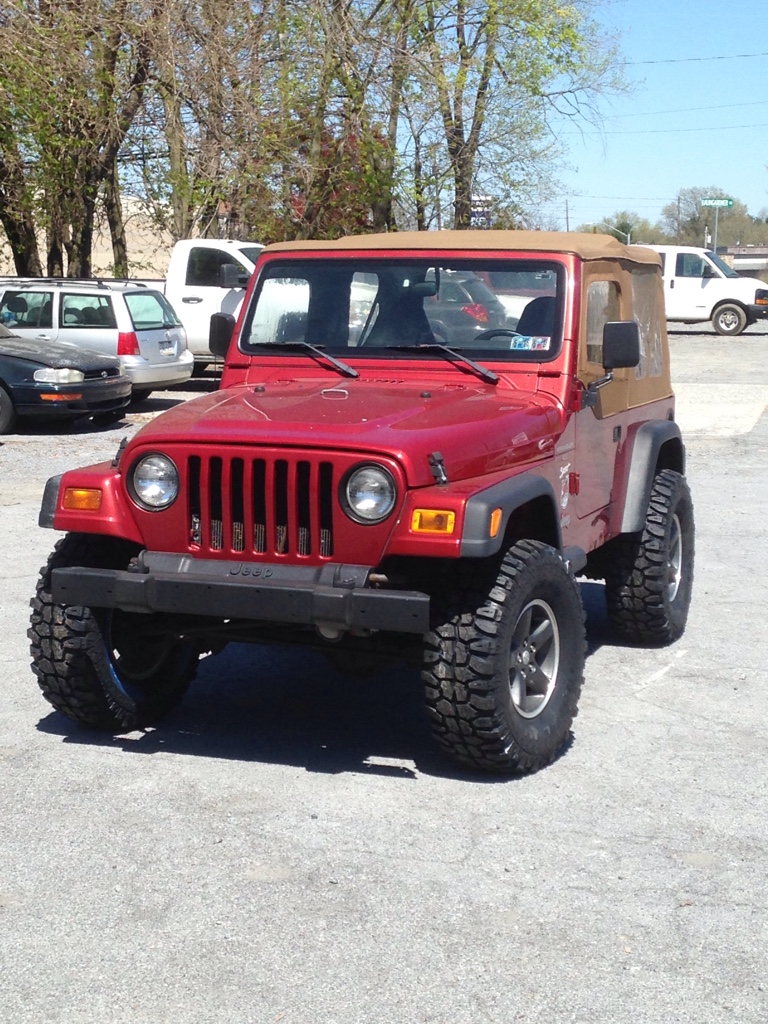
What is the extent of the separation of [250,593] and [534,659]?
3.66 ft

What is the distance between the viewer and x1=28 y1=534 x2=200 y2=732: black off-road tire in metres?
4.82

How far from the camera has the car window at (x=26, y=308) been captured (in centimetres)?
1675

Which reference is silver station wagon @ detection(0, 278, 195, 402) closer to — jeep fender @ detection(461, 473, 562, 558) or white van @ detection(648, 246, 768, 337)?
jeep fender @ detection(461, 473, 562, 558)

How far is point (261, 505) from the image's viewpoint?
14.9 feet

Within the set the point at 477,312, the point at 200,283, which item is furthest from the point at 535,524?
the point at 200,283

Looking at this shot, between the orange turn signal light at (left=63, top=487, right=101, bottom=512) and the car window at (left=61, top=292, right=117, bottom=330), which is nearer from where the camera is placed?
the orange turn signal light at (left=63, top=487, right=101, bottom=512)

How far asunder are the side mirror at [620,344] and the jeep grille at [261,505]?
1.54 m

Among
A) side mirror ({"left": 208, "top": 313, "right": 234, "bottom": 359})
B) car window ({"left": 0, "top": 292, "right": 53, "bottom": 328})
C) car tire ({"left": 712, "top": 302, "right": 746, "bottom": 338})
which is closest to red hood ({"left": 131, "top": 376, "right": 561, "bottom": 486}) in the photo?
side mirror ({"left": 208, "top": 313, "right": 234, "bottom": 359})

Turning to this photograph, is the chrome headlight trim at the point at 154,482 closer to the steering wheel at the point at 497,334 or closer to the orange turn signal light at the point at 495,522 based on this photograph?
the orange turn signal light at the point at 495,522

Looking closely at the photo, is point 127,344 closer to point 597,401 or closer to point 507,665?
point 597,401

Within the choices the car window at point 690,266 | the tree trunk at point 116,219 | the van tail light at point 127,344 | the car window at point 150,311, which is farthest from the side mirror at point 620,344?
the car window at point 690,266

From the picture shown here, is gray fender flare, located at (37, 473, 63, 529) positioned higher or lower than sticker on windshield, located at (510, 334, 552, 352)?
lower

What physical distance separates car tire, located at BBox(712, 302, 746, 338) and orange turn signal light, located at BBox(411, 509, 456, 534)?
2832 centimetres

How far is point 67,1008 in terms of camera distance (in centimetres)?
320
